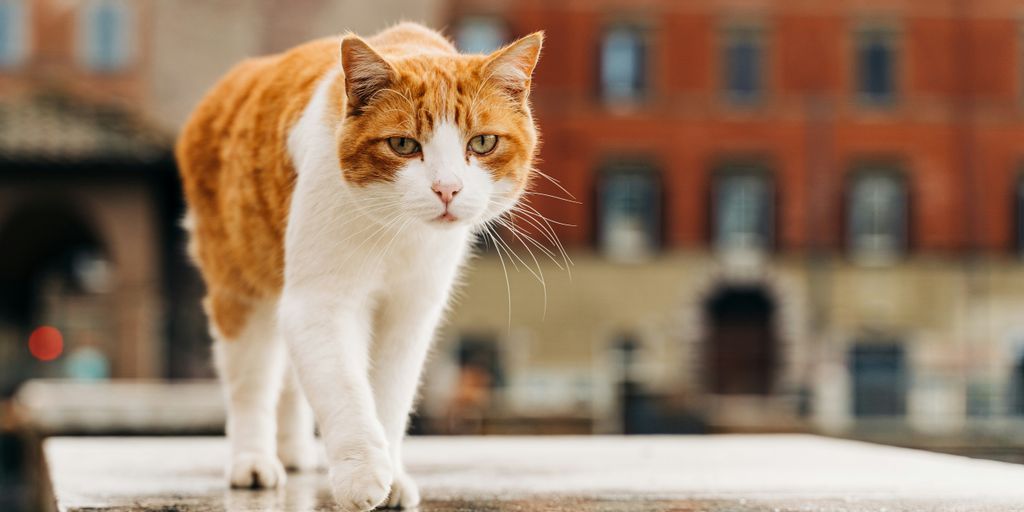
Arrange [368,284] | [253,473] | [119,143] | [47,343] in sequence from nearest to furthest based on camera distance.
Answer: [368,284] → [253,473] → [119,143] → [47,343]

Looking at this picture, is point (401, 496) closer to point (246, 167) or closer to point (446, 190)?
point (446, 190)

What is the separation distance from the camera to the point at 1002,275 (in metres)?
28.7

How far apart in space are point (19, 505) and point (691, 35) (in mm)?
18304

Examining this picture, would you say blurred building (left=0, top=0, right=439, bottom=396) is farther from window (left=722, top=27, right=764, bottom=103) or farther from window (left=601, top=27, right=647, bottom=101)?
window (left=722, top=27, right=764, bottom=103)

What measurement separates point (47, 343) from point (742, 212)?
1414 centimetres

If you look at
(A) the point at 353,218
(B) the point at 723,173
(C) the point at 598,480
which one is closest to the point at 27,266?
(B) the point at 723,173

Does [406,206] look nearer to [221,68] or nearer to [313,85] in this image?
[313,85]

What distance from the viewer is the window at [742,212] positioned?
28.3m

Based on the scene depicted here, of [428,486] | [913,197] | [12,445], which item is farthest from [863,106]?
[428,486]

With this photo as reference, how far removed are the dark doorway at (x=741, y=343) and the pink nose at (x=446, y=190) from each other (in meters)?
25.7

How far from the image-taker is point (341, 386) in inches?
135

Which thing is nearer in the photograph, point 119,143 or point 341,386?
point 341,386

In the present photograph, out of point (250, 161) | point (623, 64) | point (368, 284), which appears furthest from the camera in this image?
point (623, 64)

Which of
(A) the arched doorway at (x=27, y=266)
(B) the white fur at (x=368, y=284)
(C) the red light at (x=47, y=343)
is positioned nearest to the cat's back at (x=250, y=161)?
(B) the white fur at (x=368, y=284)
